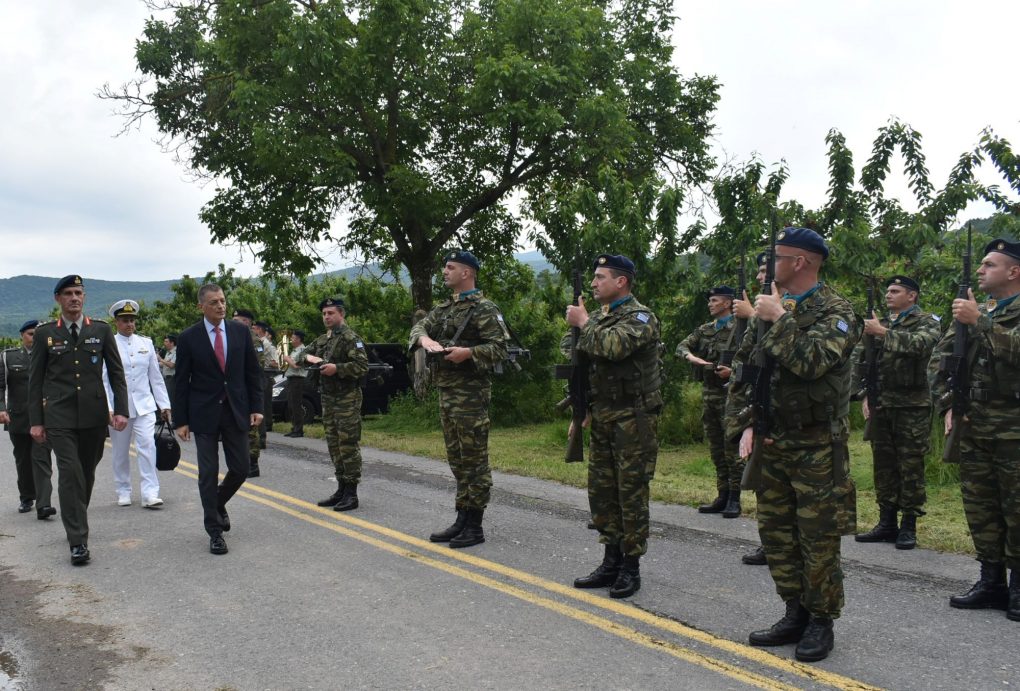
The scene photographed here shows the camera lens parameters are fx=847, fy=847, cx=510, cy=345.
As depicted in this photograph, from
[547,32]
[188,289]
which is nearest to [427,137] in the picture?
[547,32]

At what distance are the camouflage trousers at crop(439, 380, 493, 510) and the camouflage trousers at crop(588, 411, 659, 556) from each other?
1547mm

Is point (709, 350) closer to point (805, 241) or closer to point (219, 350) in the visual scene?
point (805, 241)

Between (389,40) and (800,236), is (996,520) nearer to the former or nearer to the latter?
(800,236)

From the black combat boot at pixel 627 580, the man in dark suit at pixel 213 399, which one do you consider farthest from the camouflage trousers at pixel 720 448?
the man in dark suit at pixel 213 399

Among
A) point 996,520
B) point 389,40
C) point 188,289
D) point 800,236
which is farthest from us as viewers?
point 188,289

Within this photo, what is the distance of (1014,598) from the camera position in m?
4.92

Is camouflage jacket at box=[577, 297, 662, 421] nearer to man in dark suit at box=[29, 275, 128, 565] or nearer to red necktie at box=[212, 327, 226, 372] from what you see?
red necktie at box=[212, 327, 226, 372]

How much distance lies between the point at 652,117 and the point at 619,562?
49.7ft

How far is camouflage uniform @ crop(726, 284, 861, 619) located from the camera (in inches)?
165

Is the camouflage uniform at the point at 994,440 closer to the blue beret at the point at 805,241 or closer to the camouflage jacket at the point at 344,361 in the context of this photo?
the blue beret at the point at 805,241

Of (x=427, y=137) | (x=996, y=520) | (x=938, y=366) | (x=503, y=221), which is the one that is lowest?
(x=996, y=520)

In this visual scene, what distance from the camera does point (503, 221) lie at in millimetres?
18688

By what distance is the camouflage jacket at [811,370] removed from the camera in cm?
416

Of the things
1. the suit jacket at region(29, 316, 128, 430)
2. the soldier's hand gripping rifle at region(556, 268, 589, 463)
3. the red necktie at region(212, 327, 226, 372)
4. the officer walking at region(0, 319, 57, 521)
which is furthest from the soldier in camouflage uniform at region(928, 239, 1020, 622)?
the officer walking at region(0, 319, 57, 521)
